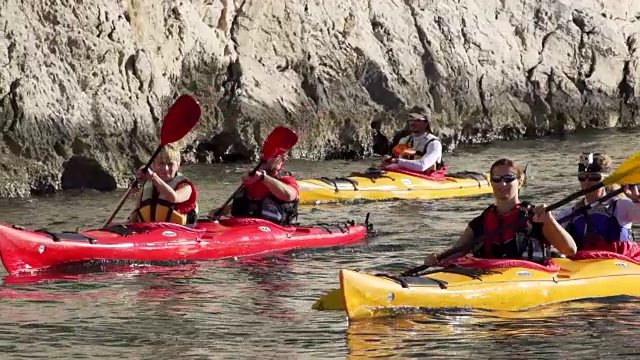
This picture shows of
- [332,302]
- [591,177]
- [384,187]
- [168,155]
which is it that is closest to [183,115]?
[168,155]

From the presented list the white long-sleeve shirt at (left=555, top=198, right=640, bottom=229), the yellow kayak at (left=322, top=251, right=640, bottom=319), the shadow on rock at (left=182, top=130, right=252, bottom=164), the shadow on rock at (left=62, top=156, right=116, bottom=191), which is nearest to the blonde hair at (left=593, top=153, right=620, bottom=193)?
the white long-sleeve shirt at (left=555, top=198, right=640, bottom=229)

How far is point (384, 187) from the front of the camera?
15562 mm

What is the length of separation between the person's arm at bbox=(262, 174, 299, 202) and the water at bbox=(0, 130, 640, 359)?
486 mm

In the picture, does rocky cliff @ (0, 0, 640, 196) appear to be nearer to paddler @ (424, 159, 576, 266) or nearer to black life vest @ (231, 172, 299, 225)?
black life vest @ (231, 172, 299, 225)

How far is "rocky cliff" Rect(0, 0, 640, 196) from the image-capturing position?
52.2 ft

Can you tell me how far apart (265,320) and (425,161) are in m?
7.51

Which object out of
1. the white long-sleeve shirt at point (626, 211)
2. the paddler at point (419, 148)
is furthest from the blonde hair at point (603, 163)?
the paddler at point (419, 148)

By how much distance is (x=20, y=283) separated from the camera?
9.77 meters

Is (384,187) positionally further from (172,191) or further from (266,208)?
(172,191)

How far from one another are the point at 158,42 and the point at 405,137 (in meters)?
4.07

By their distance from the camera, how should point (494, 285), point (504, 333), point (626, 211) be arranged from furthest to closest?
point (626, 211) → point (494, 285) → point (504, 333)

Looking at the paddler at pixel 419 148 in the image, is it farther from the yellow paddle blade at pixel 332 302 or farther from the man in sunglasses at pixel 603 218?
the yellow paddle blade at pixel 332 302

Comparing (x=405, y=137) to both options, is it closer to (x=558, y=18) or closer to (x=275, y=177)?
(x=275, y=177)

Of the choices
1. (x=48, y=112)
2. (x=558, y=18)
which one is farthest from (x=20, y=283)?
(x=558, y=18)
